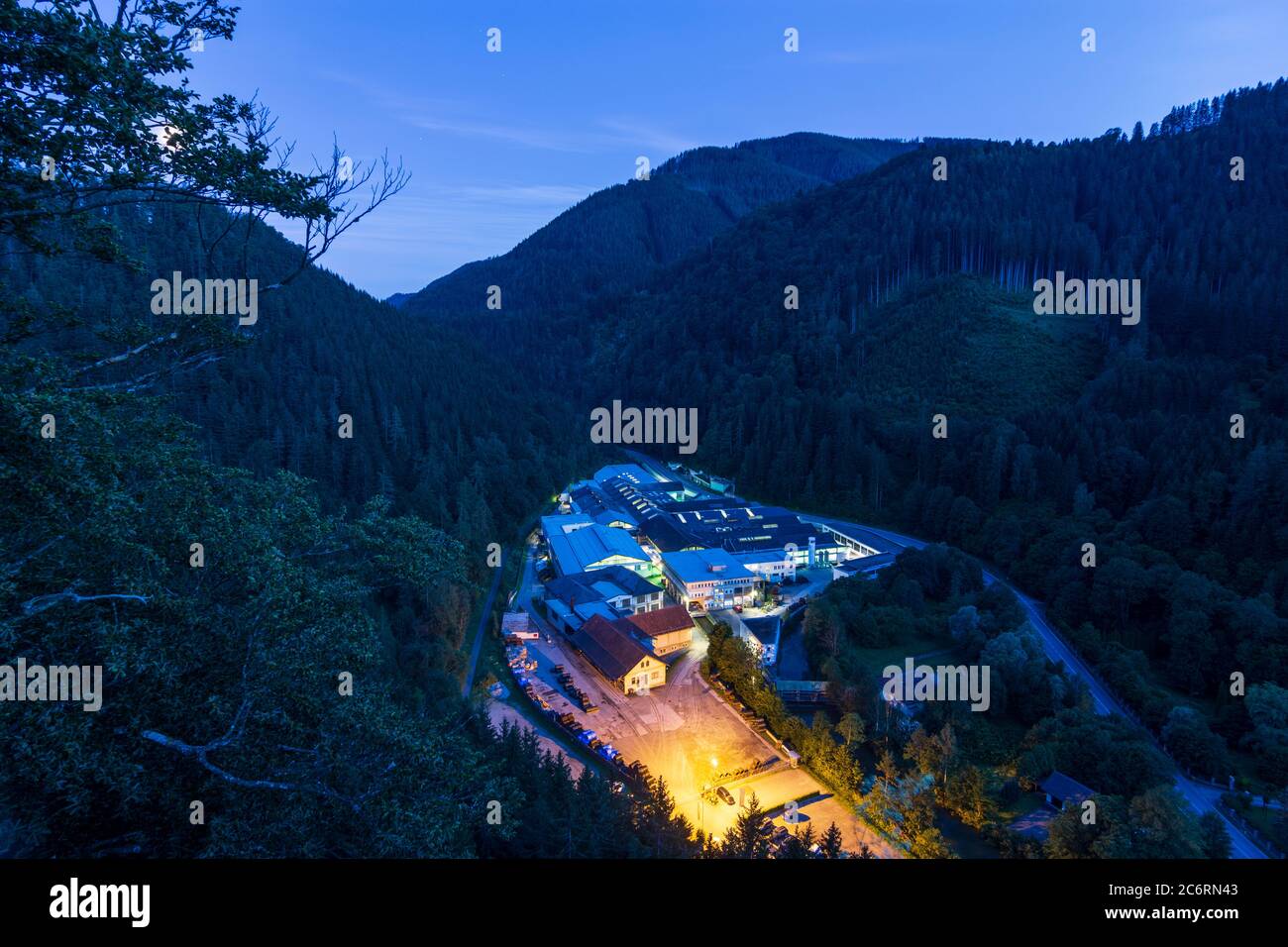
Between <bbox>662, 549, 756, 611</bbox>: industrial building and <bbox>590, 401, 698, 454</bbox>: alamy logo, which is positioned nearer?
<bbox>662, 549, 756, 611</bbox>: industrial building

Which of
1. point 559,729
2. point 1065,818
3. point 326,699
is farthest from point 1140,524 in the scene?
point 326,699

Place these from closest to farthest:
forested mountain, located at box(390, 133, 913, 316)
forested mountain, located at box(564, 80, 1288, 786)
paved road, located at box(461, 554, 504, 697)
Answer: paved road, located at box(461, 554, 504, 697), forested mountain, located at box(564, 80, 1288, 786), forested mountain, located at box(390, 133, 913, 316)

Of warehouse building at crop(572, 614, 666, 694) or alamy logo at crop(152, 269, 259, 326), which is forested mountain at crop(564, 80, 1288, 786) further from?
alamy logo at crop(152, 269, 259, 326)

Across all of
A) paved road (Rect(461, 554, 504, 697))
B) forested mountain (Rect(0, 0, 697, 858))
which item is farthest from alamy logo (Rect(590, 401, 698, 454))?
forested mountain (Rect(0, 0, 697, 858))

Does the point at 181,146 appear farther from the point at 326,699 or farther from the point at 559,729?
the point at 559,729

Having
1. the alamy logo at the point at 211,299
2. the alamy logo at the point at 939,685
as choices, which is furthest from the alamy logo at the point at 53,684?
the alamy logo at the point at 939,685
